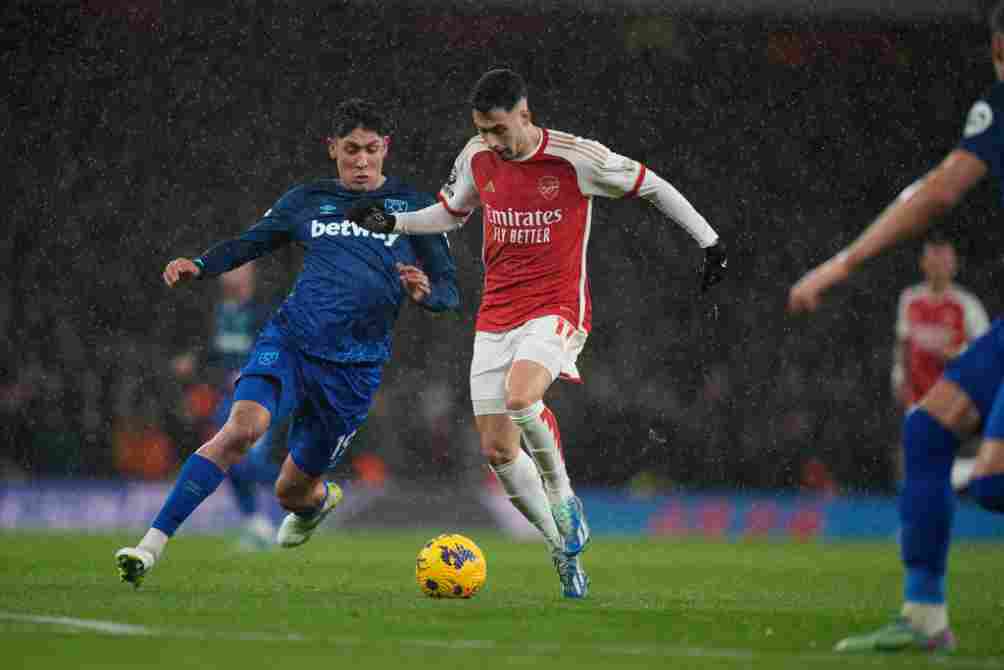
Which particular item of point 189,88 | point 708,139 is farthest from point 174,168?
point 708,139

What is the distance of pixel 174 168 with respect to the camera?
18.8 meters

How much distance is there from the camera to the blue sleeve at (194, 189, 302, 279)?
24.5 ft

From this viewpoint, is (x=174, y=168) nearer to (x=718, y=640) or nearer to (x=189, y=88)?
(x=189, y=88)

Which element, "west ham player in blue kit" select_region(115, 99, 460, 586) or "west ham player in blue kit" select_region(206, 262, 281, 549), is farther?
"west ham player in blue kit" select_region(206, 262, 281, 549)

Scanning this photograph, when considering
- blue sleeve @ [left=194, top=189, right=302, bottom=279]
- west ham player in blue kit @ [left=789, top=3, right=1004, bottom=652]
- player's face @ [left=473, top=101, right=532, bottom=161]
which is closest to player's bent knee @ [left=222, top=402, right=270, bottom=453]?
blue sleeve @ [left=194, top=189, right=302, bottom=279]

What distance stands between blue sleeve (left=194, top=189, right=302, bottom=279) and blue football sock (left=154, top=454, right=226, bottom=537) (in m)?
0.94

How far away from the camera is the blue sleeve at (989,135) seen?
448 cm

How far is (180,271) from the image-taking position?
717 centimetres

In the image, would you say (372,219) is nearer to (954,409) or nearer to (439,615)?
(439,615)

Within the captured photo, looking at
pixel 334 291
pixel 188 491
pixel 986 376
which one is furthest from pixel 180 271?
pixel 986 376

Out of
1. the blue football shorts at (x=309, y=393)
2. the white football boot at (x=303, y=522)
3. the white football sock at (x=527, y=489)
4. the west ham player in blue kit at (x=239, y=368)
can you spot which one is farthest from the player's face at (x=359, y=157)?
the west ham player in blue kit at (x=239, y=368)

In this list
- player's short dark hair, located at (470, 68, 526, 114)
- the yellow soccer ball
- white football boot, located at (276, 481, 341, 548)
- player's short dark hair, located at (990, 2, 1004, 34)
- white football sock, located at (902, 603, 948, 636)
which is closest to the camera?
player's short dark hair, located at (990, 2, 1004, 34)

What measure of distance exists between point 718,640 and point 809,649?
0.33m

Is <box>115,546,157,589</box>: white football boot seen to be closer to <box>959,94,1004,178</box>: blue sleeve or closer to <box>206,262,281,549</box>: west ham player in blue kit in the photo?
<box>959,94,1004,178</box>: blue sleeve
